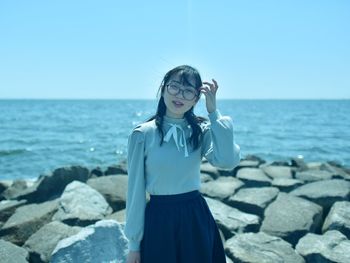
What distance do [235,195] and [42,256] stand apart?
10.2 ft

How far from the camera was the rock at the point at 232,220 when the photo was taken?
16.2ft

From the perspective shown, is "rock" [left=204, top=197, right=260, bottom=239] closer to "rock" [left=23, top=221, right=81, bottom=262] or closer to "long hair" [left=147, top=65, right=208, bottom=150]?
"rock" [left=23, top=221, right=81, bottom=262]

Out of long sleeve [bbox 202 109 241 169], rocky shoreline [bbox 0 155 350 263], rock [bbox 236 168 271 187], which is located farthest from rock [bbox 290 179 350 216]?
long sleeve [bbox 202 109 241 169]

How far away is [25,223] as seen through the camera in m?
5.20

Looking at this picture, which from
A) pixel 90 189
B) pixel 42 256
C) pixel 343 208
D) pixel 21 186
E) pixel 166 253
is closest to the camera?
pixel 166 253

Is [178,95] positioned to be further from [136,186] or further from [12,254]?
[12,254]

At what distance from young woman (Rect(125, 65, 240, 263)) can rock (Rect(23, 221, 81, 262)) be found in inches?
85.3

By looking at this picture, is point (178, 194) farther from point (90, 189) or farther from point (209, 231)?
point (90, 189)

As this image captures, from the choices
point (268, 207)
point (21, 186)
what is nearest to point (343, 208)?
point (268, 207)

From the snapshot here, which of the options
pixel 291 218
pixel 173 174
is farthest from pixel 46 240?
pixel 291 218

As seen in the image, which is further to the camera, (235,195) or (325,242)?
(235,195)

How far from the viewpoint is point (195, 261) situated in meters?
2.52

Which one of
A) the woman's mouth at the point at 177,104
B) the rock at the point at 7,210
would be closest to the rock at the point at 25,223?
the rock at the point at 7,210

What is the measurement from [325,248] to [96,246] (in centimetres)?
244
